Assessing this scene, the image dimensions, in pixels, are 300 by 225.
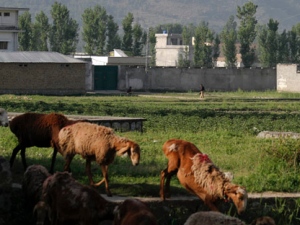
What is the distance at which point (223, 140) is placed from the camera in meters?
24.4

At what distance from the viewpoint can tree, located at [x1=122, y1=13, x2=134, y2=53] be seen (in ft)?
346

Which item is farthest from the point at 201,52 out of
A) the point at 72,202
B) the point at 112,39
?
the point at 72,202

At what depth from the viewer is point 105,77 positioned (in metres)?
71.7

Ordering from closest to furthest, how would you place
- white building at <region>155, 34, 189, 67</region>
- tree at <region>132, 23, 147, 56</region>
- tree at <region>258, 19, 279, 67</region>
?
tree at <region>258, 19, 279, 67</region> < tree at <region>132, 23, 147, 56</region> < white building at <region>155, 34, 189, 67</region>

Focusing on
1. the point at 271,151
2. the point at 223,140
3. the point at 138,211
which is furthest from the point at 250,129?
the point at 138,211

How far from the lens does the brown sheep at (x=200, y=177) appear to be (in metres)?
14.8

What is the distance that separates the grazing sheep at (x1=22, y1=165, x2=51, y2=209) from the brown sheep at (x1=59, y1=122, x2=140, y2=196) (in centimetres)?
90

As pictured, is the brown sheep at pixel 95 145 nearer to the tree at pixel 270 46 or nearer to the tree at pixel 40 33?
the tree at pixel 270 46

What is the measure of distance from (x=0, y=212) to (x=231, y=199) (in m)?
3.56

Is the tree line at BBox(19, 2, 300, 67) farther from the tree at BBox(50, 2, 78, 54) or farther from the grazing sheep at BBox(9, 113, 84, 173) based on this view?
the grazing sheep at BBox(9, 113, 84, 173)

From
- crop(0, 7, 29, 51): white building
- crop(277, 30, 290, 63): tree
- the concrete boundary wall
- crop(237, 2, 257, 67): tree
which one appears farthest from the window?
crop(277, 30, 290, 63): tree

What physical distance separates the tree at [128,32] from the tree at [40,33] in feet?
29.9

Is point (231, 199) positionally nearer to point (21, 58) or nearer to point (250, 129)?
point (250, 129)

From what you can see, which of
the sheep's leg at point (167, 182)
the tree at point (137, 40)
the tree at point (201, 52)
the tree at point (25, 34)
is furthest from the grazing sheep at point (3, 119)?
the tree at point (201, 52)
